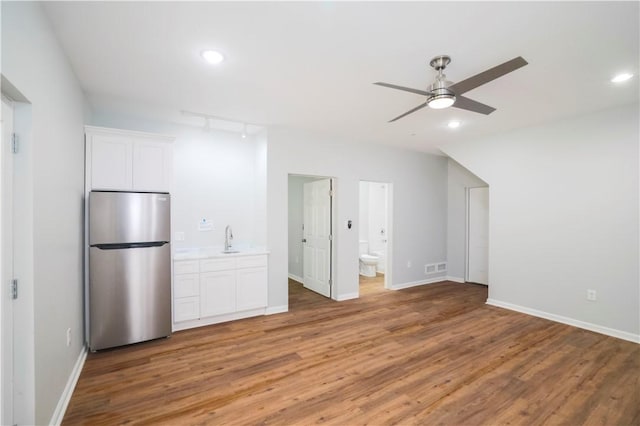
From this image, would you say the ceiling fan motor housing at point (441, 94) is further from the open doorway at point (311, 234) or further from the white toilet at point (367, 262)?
the white toilet at point (367, 262)

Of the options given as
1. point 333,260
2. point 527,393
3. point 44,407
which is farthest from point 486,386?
point 44,407

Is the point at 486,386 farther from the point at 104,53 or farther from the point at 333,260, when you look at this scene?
the point at 104,53

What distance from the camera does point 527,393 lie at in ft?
7.88

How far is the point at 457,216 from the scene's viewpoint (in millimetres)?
6297

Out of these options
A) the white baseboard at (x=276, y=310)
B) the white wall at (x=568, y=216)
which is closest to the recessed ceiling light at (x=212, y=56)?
the white baseboard at (x=276, y=310)

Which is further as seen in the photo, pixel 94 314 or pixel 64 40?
pixel 94 314

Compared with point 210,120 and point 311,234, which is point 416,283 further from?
point 210,120

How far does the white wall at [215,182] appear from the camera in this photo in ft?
13.4

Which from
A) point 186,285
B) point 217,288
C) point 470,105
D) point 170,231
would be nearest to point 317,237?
point 217,288

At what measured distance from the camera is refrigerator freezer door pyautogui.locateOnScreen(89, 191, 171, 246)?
2990 millimetres

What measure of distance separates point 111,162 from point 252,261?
203 centimetres

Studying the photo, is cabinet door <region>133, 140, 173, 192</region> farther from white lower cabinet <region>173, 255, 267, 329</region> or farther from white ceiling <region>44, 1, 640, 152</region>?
white lower cabinet <region>173, 255, 267, 329</region>

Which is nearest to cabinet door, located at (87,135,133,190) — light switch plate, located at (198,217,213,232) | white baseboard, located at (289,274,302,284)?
light switch plate, located at (198,217,213,232)

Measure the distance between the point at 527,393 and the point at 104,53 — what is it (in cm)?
440
